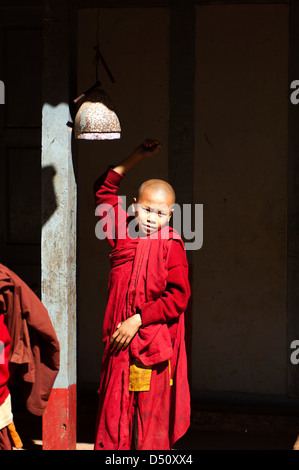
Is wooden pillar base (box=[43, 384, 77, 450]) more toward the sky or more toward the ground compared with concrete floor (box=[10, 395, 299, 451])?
more toward the sky

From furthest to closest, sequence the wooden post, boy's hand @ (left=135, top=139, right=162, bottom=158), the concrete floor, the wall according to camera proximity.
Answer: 1. the wall
2. the concrete floor
3. the wooden post
4. boy's hand @ (left=135, top=139, right=162, bottom=158)

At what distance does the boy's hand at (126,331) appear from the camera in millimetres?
4543

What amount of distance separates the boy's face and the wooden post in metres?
0.59

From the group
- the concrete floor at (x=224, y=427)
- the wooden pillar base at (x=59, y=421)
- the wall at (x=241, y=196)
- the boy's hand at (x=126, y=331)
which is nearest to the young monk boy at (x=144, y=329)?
the boy's hand at (x=126, y=331)

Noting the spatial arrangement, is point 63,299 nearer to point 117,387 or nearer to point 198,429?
point 117,387

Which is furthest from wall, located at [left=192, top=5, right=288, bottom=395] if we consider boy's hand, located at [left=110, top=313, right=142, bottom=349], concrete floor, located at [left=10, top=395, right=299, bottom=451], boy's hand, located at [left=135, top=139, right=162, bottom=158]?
boy's hand, located at [left=110, top=313, right=142, bottom=349]

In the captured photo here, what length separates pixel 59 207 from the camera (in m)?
4.97

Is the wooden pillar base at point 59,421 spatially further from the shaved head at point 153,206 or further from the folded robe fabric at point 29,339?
the shaved head at point 153,206

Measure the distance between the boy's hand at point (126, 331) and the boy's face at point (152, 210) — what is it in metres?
0.51

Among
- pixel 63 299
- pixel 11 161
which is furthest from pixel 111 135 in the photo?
pixel 11 161

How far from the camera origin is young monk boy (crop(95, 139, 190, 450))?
455 cm

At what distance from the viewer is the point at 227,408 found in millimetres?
6141

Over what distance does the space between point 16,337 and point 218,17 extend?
3.30 meters
